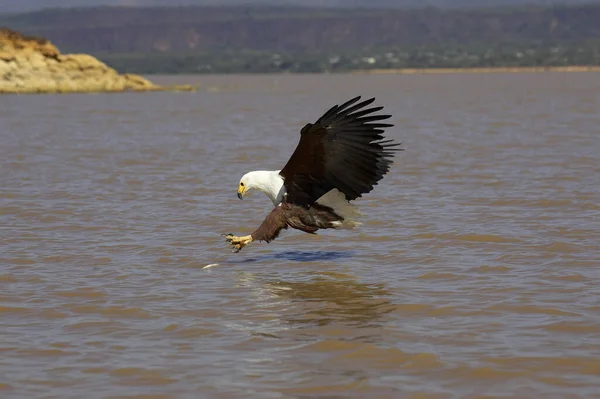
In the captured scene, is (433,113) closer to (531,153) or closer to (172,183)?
(531,153)

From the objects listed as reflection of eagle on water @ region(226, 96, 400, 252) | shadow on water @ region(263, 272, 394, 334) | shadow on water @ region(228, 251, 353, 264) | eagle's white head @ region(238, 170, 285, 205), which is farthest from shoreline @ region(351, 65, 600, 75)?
shadow on water @ region(263, 272, 394, 334)

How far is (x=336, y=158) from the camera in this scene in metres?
9.88

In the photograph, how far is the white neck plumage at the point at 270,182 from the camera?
33.2ft

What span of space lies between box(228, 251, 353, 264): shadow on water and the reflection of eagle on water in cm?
61

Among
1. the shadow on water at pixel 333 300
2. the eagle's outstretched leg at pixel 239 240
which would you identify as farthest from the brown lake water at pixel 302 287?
the eagle's outstretched leg at pixel 239 240

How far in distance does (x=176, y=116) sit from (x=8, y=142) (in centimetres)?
1403

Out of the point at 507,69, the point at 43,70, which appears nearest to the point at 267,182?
the point at 43,70

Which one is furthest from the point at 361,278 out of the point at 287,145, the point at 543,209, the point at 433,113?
the point at 433,113

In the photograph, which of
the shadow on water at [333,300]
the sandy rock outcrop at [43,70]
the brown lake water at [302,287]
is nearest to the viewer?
the brown lake water at [302,287]

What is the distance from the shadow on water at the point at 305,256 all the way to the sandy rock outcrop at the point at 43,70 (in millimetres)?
49441

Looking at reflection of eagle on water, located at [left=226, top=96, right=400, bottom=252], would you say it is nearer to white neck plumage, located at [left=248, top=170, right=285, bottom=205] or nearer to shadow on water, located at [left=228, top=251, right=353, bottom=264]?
white neck plumage, located at [left=248, top=170, right=285, bottom=205]

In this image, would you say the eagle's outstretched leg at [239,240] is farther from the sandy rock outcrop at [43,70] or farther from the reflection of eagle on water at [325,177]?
the sandy rock outcrop at [43,70]

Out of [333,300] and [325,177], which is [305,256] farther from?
[333,300]

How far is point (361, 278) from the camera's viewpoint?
31.9ft
